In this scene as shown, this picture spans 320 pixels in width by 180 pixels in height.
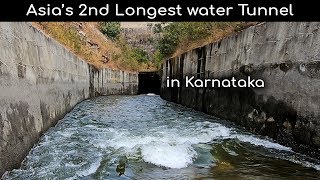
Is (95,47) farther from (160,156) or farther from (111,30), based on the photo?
(160,156)

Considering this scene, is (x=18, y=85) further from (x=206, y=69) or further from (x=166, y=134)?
(x=206, y=69)

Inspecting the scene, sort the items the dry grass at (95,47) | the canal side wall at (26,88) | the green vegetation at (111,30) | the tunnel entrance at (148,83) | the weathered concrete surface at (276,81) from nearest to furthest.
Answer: the canal side wall at (26,88), the weathered concrete surface at (276,81), the dry grass at (95,47), the tunnel entrance at (148,83), the green vegetation at (111,30)

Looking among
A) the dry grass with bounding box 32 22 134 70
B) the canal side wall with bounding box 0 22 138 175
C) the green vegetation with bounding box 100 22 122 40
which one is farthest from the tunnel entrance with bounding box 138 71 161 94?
the canal side wall with bounding box 0 22 138 175

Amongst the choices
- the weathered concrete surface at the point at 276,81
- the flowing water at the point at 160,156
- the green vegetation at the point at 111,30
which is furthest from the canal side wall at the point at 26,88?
the green vegetation at the point at 111,30

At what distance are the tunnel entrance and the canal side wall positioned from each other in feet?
57.4

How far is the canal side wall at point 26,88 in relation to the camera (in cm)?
481

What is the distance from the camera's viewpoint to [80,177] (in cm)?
468

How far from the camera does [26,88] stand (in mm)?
6133

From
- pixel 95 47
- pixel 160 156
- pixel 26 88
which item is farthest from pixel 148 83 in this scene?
pixel 160 156

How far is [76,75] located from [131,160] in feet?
34.1

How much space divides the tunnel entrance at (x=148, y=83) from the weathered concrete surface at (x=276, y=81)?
17.7 metres

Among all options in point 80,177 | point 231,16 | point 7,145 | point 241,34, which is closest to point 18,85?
point 7,145

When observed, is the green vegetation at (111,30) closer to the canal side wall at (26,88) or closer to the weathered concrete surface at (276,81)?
the canal side wall at (26,88)

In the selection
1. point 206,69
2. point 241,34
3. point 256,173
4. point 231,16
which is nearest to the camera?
point 256,173
